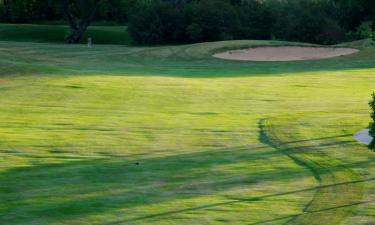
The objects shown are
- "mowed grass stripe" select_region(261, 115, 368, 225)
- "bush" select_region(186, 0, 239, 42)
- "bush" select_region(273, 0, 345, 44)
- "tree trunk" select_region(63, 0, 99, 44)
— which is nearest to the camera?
"mowed grass stripe" select_region(261, 115, 368, 225)

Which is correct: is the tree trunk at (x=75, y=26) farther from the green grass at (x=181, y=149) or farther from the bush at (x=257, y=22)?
the green grass at (x=181, y=149)

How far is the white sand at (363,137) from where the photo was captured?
15.7 metres

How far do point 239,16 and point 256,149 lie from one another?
4158 centimetres

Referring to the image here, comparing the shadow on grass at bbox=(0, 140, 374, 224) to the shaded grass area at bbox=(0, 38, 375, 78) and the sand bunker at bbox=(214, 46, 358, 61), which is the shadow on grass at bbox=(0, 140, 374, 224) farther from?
the sand bunker at bbox=(214, 46, 358, 61)

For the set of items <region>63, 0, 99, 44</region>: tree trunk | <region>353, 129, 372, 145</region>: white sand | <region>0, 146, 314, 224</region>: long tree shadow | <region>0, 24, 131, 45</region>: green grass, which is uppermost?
<region>0, 146, 314, 224</region>: long tree shadow

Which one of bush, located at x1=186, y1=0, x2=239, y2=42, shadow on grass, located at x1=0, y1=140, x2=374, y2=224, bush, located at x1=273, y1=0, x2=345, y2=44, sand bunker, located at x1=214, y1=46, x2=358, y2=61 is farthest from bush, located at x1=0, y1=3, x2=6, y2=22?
shadow on grass, located at x1=0, y1=140, x2=374, y2=224

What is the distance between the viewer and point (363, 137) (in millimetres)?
16141

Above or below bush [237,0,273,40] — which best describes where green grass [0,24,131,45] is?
below

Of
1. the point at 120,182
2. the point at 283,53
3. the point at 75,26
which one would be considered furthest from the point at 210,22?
the point at 120,182

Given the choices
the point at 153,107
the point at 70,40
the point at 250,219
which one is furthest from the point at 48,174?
the point at 70,40

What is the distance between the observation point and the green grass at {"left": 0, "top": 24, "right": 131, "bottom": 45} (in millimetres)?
61844

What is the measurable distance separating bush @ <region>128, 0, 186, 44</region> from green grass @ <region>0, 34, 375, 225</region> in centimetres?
2596

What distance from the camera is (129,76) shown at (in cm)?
2767

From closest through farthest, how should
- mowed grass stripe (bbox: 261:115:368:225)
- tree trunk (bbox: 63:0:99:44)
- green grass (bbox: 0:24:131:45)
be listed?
mowed grass stripe (bbox: 261:115:368:225), tree trunk (bbox: 63:0:99:44), green grass (bbox: 0:24:131:45)
